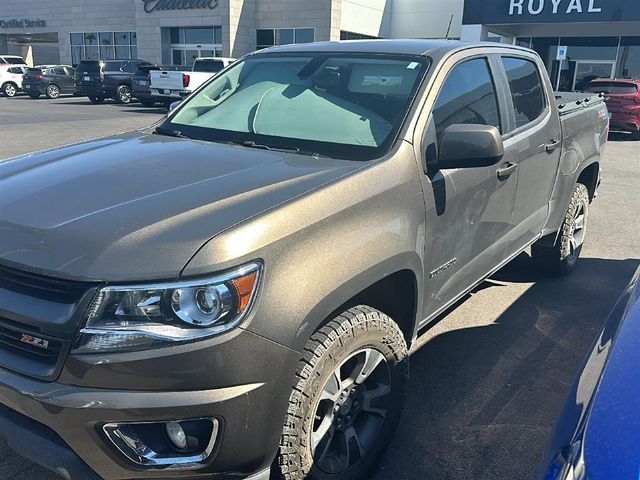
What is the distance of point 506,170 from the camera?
3.46m

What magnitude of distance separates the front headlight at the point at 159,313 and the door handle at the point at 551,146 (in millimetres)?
3039

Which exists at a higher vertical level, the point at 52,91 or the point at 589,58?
the point at 589,58

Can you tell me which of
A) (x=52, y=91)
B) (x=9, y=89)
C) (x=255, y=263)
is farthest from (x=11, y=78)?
(x=255, y=263)

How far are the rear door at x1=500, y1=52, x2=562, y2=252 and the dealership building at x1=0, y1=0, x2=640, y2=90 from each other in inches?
672

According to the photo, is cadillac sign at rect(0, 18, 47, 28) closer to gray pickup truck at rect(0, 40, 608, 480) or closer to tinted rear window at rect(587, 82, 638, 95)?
tinted rear window at rect(587, 82, 638, 95)

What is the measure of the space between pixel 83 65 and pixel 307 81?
2547cm

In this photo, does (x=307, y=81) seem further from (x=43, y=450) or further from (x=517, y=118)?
(x=43, y=450)

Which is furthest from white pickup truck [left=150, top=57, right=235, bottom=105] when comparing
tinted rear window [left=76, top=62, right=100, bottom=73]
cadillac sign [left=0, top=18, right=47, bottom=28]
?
cadillac sign [left=0, top=18, right=47, bottom=28]

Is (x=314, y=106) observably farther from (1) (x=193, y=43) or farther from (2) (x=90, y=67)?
(1) (x=193, y=43)

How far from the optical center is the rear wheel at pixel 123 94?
2592 cm

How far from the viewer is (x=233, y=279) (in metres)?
1.85

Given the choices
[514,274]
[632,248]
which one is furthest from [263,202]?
[632,248]

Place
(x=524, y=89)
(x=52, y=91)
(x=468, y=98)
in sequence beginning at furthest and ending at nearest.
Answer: (x=52, y=91)
(x=524, y=89)
(x=468, y=98)

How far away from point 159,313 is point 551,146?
3.34m
